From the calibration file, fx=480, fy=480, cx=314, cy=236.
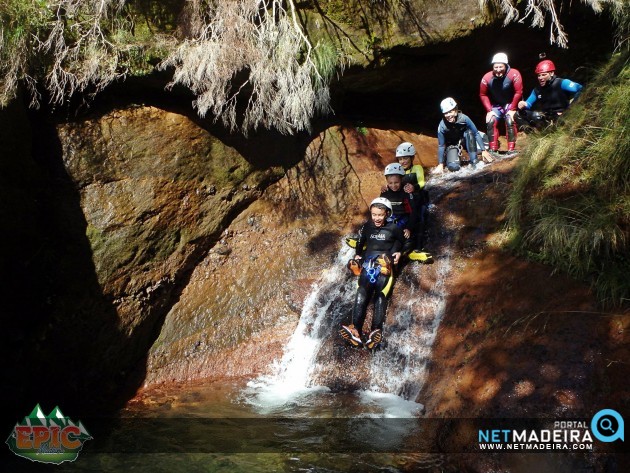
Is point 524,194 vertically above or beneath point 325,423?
above

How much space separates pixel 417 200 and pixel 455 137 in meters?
1.81

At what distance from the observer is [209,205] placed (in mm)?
7613

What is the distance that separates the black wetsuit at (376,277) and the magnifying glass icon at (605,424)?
2811 mm

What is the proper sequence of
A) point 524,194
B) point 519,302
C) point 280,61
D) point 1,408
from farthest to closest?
point 280,61 → point 524,194 → point 1,408 → point 519,302

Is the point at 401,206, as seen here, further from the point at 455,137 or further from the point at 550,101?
the point at 550,101

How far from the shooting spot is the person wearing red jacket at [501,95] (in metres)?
8.02

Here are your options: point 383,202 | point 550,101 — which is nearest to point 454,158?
point 550,101

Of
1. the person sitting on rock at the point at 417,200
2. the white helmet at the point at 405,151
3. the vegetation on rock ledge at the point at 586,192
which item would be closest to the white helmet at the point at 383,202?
the person sitting on rock at the point at 417,200

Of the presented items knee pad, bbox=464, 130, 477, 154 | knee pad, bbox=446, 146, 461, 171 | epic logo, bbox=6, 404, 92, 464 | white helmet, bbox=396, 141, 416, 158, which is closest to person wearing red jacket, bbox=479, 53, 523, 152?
knee pad, bbox=464, 130, 477, 154

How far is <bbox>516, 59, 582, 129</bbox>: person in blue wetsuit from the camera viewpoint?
715 centimetres

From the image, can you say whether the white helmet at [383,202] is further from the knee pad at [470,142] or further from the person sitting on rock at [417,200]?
the knee pad at [470,142]

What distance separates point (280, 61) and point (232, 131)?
1.41 m

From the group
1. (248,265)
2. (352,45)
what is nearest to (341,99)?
(352,45)

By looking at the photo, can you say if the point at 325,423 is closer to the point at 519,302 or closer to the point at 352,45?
the point at 519,302
